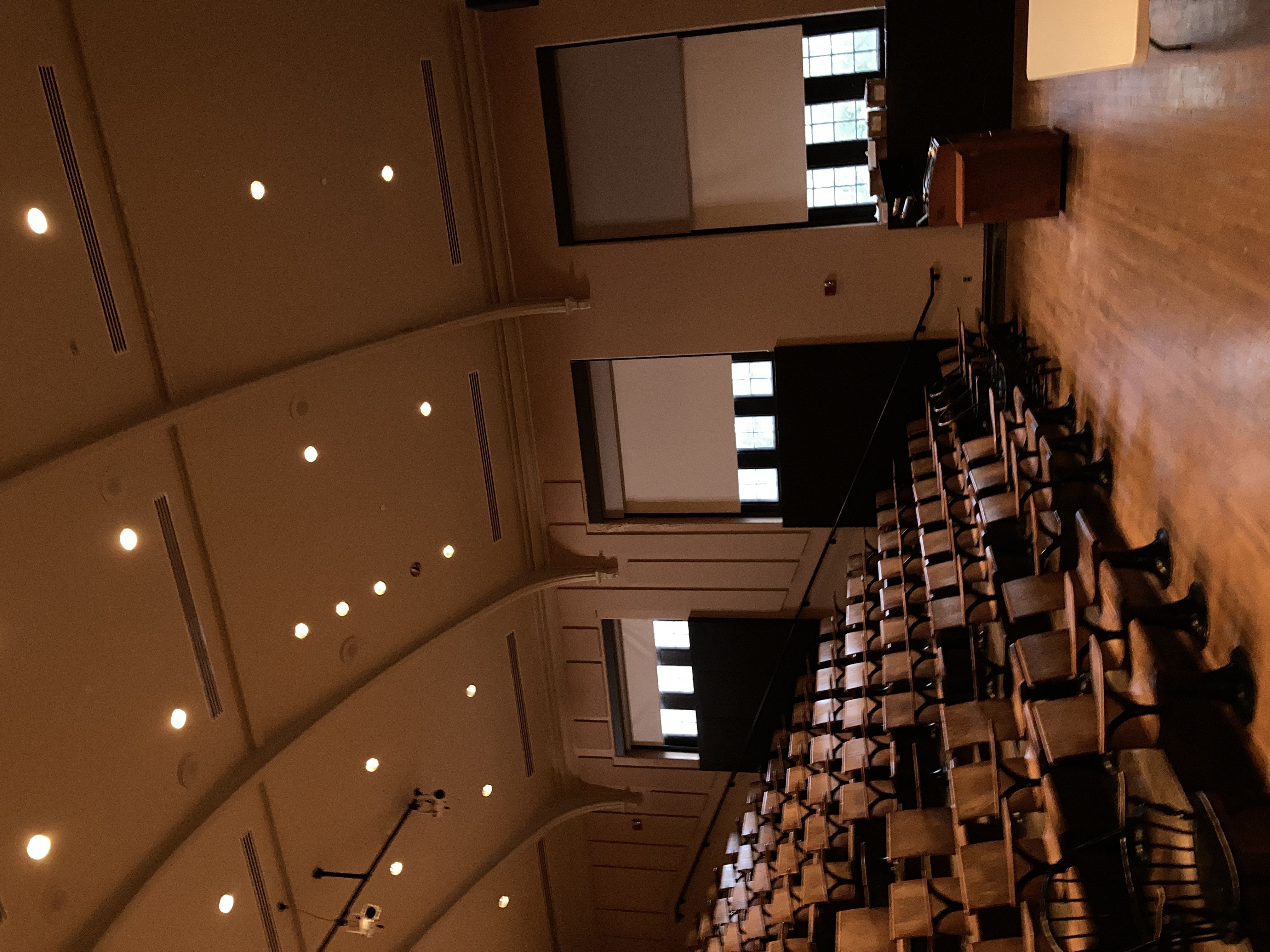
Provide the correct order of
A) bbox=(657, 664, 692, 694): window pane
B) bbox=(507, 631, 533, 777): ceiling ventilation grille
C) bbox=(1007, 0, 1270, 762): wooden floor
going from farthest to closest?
bbox=(657, 664, 692, 694): window pane
bbox=(507, 631, 533, 777): ceiling ventilation grille
bbox=(1007, 0, 1270, 762): wooden floor

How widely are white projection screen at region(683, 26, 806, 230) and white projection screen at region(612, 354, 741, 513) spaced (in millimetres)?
1061

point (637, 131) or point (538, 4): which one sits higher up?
point (538, 4)

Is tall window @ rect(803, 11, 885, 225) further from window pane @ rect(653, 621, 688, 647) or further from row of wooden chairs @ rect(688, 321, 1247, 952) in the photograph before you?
window pane @ rect(653, 621, 688, 647)

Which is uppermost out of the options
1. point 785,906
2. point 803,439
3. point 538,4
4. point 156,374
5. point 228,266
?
point 538,4

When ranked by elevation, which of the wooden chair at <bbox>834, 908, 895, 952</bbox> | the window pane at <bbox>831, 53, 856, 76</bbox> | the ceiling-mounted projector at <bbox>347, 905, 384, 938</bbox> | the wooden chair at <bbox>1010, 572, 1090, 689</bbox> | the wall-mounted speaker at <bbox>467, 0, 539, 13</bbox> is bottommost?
the ceiling-mounted projector at <bbox>347, 905, 384, 938</bbox>

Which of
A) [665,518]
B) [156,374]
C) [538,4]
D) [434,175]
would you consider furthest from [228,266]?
[665,518]

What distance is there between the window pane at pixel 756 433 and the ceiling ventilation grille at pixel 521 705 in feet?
7.52

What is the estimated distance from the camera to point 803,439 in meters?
6.55

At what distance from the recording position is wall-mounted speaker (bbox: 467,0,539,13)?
5582 millimetres

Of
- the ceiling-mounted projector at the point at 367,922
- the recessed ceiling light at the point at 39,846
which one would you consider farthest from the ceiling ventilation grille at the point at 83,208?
the ceiling-mounted projector at the point at 367,922

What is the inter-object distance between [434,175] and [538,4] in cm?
129

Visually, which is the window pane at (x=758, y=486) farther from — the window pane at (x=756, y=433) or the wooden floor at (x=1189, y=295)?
the wooden floor at (x=1189, y=295)

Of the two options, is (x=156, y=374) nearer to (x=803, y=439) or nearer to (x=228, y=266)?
(x=228, y=266)

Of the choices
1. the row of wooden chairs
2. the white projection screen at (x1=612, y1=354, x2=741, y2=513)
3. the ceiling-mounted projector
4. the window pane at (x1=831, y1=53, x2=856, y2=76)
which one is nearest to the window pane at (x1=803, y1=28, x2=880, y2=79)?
the window pane at (x1=831, y1=53, x2=856, y2=76)
